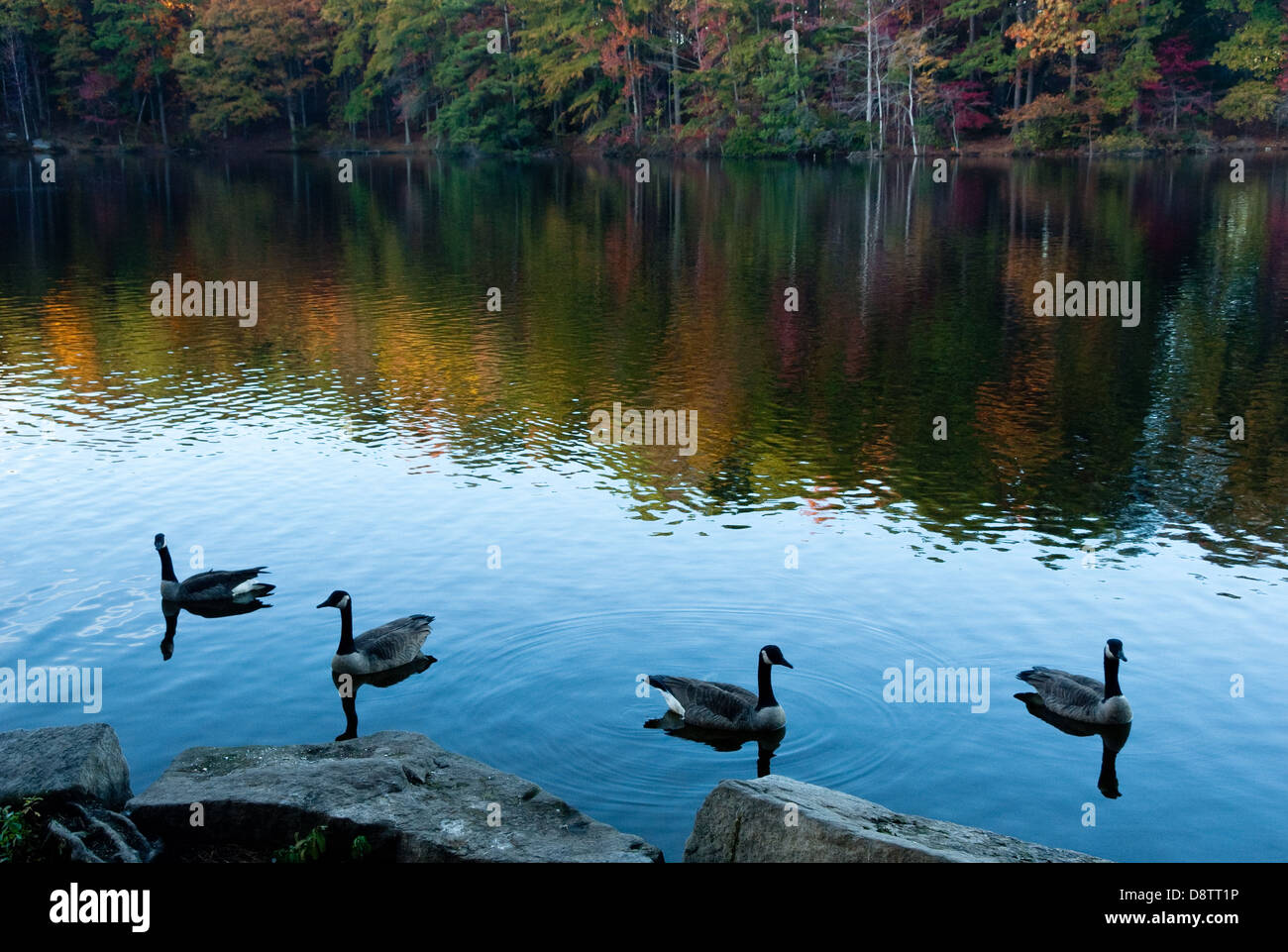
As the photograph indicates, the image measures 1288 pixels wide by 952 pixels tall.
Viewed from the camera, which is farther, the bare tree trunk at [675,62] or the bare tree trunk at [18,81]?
the bare tree trunk at [18,81]

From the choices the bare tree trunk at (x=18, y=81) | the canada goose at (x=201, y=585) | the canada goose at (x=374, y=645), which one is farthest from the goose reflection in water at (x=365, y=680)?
the bare tree trunk at (x=18, y=81)

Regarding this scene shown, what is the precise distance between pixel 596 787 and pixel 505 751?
3.49 ft

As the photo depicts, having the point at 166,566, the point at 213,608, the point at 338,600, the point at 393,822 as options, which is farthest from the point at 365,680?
the point at 393,822

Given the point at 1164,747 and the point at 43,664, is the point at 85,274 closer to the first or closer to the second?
the point at 43,664

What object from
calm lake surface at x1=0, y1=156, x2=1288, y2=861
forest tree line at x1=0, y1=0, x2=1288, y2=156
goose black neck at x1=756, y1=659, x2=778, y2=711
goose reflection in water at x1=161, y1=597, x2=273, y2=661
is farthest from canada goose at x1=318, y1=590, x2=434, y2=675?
forest tree line at x1=0, y1=0, x2=1288, y2=156

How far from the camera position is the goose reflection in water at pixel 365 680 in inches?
477

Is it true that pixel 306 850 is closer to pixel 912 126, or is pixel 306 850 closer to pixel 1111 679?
pixel 1111 679

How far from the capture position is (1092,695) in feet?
37.1

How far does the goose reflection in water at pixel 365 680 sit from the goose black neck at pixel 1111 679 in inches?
259

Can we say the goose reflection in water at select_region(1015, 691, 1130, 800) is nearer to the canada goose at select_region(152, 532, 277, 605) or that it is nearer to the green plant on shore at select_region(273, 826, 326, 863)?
the green plant on shore at select_region(273, 826, 326, 863)

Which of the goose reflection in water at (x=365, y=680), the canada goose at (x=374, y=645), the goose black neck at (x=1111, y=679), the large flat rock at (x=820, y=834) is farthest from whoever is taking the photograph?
the canada goose at (x=374, y=645)

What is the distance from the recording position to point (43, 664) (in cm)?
1272

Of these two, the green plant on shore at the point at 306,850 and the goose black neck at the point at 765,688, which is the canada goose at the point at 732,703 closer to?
the goose black neck at the point at 765,688

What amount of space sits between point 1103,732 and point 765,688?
312 cm
